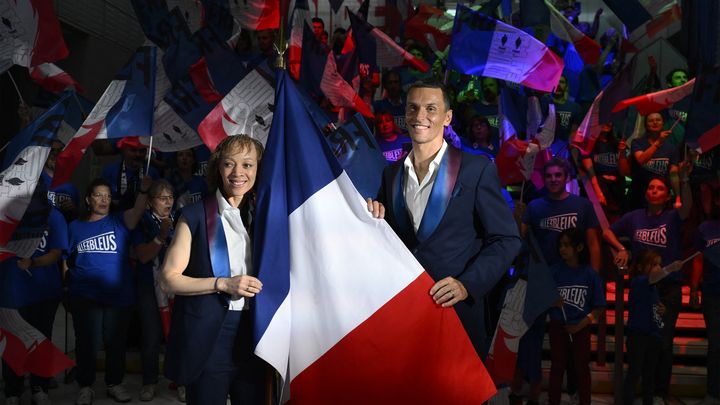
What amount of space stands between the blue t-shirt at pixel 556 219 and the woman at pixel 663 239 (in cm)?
23

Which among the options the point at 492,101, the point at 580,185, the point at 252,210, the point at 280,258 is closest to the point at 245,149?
the point at 252,210

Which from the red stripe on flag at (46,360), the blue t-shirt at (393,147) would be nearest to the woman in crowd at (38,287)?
the red stripe on flag at (46,360)

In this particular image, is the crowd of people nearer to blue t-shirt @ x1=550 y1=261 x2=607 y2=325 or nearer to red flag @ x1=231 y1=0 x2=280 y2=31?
blue t-shirt @ x1=550 y1=261 x2=607 y2=325

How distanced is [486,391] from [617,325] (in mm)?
3348

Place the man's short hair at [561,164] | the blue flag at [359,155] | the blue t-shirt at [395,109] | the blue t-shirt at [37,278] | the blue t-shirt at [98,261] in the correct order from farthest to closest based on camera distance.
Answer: the blue t-shirt at [395,109] → the man's short hair at [561,164] → the blue t-shirt at [98,261] → the blue t-shirt at [37,278] → the blue flag at [359,155]

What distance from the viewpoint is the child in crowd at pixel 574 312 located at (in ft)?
18.7

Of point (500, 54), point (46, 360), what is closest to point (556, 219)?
point (500, 54)

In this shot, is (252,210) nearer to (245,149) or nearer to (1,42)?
(245,149)

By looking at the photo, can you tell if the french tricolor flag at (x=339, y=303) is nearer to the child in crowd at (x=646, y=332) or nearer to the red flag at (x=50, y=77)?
the child in crowd at (x=646, y=332)

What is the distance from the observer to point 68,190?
6.49m

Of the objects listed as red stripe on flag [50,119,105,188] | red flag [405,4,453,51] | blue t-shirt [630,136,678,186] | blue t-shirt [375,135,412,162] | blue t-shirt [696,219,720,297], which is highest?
red flag [405,4,453,51]

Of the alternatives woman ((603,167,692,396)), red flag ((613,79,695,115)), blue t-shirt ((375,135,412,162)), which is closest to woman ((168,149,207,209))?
blue t-shirt ((375,135,412,162))

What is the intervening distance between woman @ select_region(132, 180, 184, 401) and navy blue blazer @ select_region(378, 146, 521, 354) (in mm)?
3233

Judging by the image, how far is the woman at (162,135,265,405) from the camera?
110 inches
